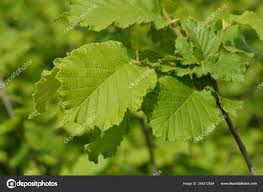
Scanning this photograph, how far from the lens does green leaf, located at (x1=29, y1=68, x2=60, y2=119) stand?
5.01ft

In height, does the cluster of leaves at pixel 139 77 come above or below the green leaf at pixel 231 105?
above

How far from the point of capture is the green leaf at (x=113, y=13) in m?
1.62

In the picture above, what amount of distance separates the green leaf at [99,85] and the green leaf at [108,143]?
0.62 feet

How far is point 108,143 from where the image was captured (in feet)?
5.67

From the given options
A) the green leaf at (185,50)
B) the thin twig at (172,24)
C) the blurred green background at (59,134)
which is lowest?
the blurred green background at (59,134)

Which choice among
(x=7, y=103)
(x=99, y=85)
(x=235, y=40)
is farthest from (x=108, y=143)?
(x=7, y=103)

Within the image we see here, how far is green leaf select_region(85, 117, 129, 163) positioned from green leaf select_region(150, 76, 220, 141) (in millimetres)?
160

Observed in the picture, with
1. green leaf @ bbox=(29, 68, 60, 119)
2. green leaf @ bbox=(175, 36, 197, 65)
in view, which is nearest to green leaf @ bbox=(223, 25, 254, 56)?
green leaf @ bbox=(175, 36, 197, 65)

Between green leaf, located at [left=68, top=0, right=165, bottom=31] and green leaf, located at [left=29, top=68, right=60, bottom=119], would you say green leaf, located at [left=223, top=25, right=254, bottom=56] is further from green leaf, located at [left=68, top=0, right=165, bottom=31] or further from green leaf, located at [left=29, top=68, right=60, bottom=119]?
green leaf, located at [left=29, top=68, right=60, bottom=119]

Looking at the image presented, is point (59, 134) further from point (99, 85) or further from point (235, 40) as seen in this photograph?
point (99, 85)

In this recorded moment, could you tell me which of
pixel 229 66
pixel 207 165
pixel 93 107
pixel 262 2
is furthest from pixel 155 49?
pixel 262 2

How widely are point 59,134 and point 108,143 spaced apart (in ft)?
8.27

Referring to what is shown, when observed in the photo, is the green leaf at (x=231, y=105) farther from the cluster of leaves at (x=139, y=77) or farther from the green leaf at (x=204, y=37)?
the green leaf at (x=204, y=37)

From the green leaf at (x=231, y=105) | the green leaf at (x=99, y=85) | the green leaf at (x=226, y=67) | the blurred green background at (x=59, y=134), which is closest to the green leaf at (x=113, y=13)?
the green leaf at (x=99, y=85)
